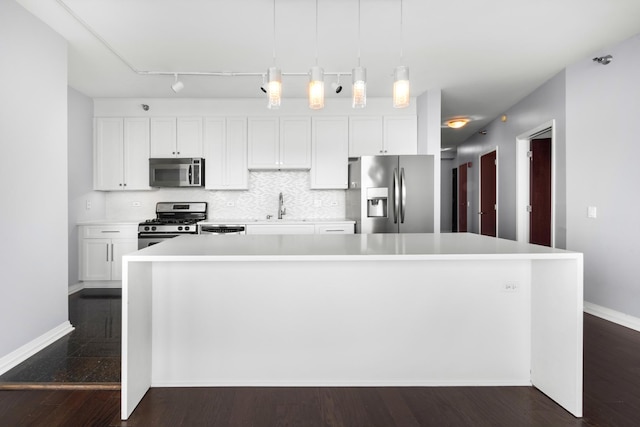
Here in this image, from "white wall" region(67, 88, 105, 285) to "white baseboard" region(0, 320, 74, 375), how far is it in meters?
1.50

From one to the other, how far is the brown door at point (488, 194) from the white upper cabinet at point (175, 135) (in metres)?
4.96

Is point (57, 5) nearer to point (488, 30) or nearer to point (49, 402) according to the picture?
point (49, 402)

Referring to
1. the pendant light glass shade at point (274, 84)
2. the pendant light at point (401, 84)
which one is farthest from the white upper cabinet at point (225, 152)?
the pendant light at point (401, 84)

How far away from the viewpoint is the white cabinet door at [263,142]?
4.55 metres

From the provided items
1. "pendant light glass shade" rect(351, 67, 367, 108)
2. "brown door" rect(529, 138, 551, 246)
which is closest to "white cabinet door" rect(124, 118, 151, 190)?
"pendant light glass shade" rect(351, 67, 367, 108)

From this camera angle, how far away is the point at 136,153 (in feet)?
14.8

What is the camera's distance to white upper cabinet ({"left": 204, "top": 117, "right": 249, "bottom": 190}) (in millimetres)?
4539

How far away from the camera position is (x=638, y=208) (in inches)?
116

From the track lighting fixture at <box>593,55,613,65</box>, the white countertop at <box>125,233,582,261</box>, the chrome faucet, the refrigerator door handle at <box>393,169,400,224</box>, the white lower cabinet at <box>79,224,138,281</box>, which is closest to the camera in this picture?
the white countertop at <box>125,233,582,261</box>

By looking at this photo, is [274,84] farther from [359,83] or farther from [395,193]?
[395,193]

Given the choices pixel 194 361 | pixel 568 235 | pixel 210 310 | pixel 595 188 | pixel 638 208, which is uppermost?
pixel 595 188

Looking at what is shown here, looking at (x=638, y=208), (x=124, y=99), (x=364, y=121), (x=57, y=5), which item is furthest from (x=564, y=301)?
(x=124, y=99)

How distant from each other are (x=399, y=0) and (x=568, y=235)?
306 centimetres

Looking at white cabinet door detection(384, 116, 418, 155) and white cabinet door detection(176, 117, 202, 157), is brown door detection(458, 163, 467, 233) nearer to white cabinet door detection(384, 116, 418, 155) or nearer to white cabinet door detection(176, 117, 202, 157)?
white cabinet door detection(384, 116, 418, 155)
